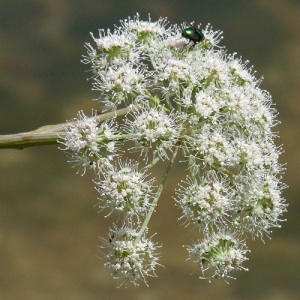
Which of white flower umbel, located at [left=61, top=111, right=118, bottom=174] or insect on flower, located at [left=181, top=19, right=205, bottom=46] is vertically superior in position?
insect on flower, located at [left=181, top=19, right=205, bottom=46]

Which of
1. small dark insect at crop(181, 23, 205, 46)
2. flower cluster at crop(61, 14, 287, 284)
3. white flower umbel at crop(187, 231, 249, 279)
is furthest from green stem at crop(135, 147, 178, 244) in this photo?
small dark insect at crop(181, 23, 205, 46)

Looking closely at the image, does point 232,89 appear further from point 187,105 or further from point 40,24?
point 40,24

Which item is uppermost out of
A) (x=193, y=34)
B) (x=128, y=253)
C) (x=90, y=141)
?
(x=193, y=34)

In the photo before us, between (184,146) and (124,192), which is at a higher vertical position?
(184,146)

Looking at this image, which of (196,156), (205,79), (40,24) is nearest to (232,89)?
(205,79)

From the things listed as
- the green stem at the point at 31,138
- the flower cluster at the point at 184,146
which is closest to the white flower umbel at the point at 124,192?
the flower cluster at the point at 184,146

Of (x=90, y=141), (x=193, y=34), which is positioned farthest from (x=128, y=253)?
(x=193, y=34)

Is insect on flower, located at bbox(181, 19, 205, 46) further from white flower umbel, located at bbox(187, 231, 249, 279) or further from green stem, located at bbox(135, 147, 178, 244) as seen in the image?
white flower umbel, located at bbox(187, 231, 249, 279)

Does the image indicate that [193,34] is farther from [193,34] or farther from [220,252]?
[220,252]
